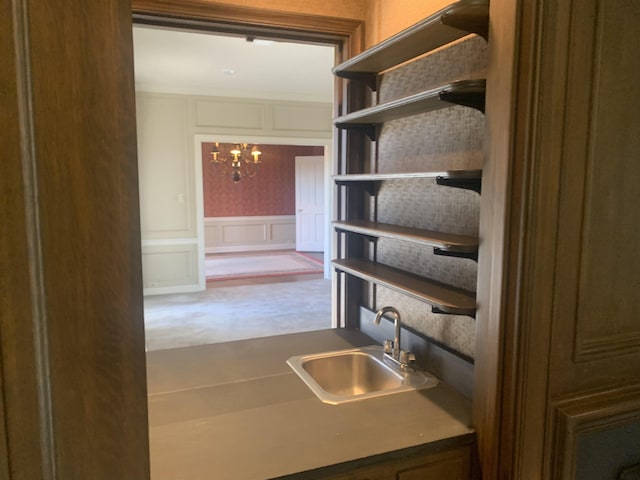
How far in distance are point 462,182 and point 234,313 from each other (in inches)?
171

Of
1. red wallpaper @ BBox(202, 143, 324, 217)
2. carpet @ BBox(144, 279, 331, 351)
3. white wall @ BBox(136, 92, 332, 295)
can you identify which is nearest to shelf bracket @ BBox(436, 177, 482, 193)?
carpet @ BBox(144, 279, 331, 351)

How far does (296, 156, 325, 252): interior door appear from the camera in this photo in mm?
9617

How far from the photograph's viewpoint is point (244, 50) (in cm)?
435

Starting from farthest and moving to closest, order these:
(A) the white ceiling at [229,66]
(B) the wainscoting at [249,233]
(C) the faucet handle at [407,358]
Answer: (B) the wainscoting at [249,233] < (A) the white ceiling at [229,66] < (C) the faucet handle at [407,358]

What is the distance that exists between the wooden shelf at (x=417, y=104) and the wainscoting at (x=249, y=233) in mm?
8491

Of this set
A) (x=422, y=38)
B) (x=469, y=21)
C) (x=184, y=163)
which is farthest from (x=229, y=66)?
(x=469, y=21)

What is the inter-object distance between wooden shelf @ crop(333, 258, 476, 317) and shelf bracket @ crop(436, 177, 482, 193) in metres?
0.36

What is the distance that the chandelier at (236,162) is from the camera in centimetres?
954

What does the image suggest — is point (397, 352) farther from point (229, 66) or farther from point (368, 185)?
point (229, 66)

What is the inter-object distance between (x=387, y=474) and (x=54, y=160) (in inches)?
44.5

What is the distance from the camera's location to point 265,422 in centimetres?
142

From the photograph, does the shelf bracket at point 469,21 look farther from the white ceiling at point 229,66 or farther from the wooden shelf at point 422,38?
the white ceiling at point 229,66

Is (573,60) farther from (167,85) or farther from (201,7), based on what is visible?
(167,85)

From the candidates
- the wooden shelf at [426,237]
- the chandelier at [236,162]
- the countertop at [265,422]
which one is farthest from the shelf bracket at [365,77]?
the chandelier at [236,162]
